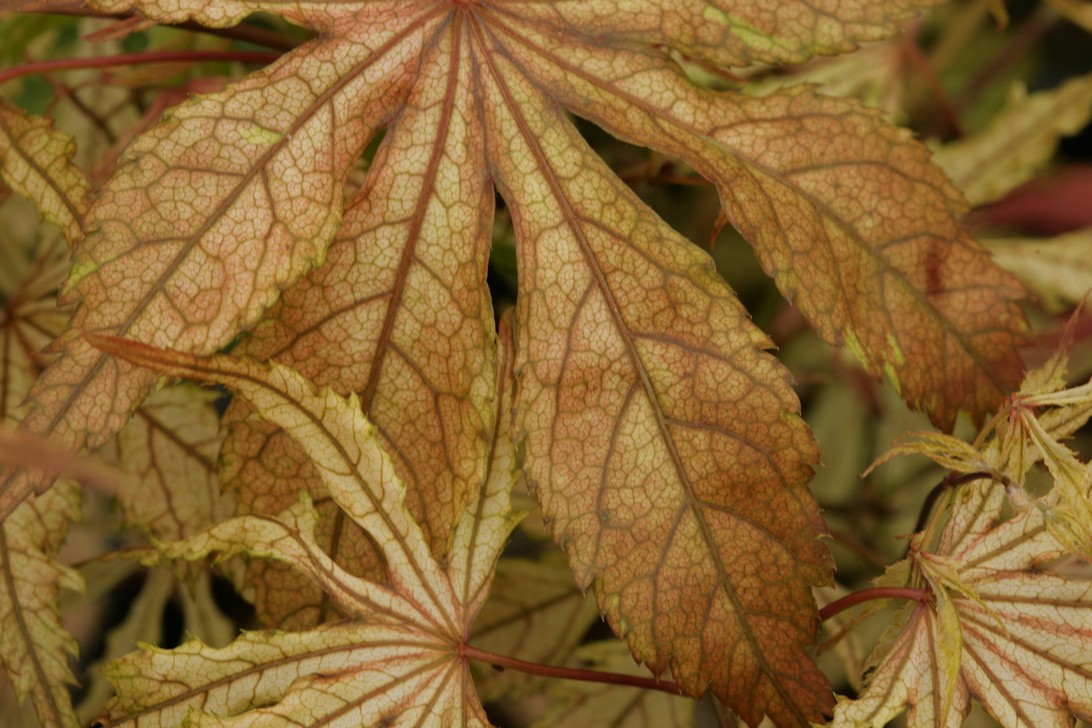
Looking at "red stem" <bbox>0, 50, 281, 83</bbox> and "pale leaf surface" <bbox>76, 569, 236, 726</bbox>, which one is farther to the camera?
"pale leaf surface" <bbox>76, 569, 236, 726</bbox>

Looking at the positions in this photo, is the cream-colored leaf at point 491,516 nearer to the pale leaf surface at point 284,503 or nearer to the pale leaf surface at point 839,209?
the pale leaf surface at point 284,503

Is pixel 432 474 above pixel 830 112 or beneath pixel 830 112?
beneath

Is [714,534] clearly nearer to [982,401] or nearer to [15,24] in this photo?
[982,401]

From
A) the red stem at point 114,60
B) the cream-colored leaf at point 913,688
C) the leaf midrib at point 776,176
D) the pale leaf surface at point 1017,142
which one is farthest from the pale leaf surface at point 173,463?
the pale leaf surface at point 1017,142

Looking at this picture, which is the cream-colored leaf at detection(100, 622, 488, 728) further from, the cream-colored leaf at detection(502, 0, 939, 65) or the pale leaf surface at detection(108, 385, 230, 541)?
the cream-colored leaf at detection(502, 0, 939, 65)

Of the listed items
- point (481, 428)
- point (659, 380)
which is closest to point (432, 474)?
point (481, 428)

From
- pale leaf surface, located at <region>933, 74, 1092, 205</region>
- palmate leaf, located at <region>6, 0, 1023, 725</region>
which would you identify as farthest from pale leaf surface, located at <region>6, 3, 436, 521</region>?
pale leaf surface, located at <region>933, 74, 1092, 205</region>
